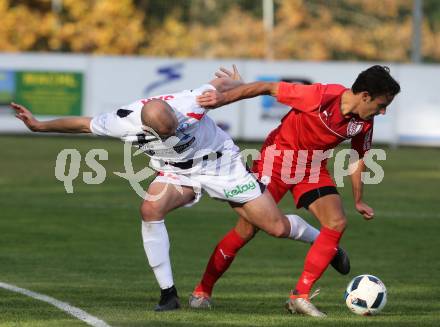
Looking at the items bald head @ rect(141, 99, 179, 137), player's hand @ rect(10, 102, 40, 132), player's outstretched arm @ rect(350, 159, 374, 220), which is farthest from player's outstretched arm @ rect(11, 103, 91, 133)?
player's outstretched arm @ rect(350, 159, 374, 220)

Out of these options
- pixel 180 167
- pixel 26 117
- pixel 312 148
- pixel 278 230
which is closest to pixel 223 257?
pixel 278 230

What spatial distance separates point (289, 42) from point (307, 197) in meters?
48.6

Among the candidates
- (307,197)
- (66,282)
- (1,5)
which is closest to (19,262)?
(66,282)

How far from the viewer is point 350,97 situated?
9.24 m

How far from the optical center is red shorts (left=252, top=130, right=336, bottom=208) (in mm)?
9578

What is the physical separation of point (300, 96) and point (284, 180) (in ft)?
2.65

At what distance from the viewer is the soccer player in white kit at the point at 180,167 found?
909 cm

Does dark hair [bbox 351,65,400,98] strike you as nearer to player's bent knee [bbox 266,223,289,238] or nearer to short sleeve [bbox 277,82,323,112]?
short sleeve [bbox 277,82,323,112]

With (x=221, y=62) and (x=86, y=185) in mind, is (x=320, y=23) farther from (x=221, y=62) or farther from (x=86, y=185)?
(x=86, y=185)

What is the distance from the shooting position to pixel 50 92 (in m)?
34.4

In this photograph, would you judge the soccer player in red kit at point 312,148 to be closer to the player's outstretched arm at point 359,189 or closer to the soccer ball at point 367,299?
the player's outstretched arm at point 359,189

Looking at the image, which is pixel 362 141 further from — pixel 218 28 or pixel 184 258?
pixel 218 28

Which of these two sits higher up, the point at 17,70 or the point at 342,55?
the point at 17,70

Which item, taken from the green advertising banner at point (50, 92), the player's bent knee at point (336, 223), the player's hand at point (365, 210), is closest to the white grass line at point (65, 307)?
the player's bent knee at point (336, 223)
